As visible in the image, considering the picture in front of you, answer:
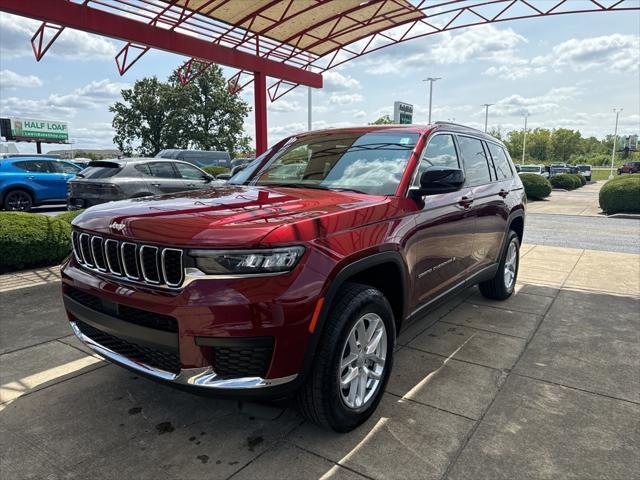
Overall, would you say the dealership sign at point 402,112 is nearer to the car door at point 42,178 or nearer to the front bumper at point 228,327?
the car door at point 42,178

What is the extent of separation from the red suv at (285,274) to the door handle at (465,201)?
0.55ft

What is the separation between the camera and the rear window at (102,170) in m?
9.96

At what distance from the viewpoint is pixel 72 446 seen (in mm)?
2518

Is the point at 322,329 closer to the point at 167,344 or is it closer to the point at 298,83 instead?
the point at 167,344

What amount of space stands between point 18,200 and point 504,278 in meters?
13.6

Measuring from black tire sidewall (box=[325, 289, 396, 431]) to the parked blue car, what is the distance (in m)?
13.7

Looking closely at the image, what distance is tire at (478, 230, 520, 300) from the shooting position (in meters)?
5.12

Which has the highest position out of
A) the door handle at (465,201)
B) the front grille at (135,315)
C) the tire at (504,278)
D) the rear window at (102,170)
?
the rear window at (102,170)

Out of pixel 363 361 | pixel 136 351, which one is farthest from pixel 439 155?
pixel 136 351

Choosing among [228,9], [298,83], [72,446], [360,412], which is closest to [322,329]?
[360,412]

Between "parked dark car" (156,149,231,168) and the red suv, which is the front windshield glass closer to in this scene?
the red suv

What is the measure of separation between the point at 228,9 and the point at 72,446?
37.9 feet

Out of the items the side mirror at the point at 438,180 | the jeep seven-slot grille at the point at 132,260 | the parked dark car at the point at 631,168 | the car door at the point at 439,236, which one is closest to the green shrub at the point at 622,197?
the car door at the point at 439,236

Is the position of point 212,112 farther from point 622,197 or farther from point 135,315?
point 135,315
